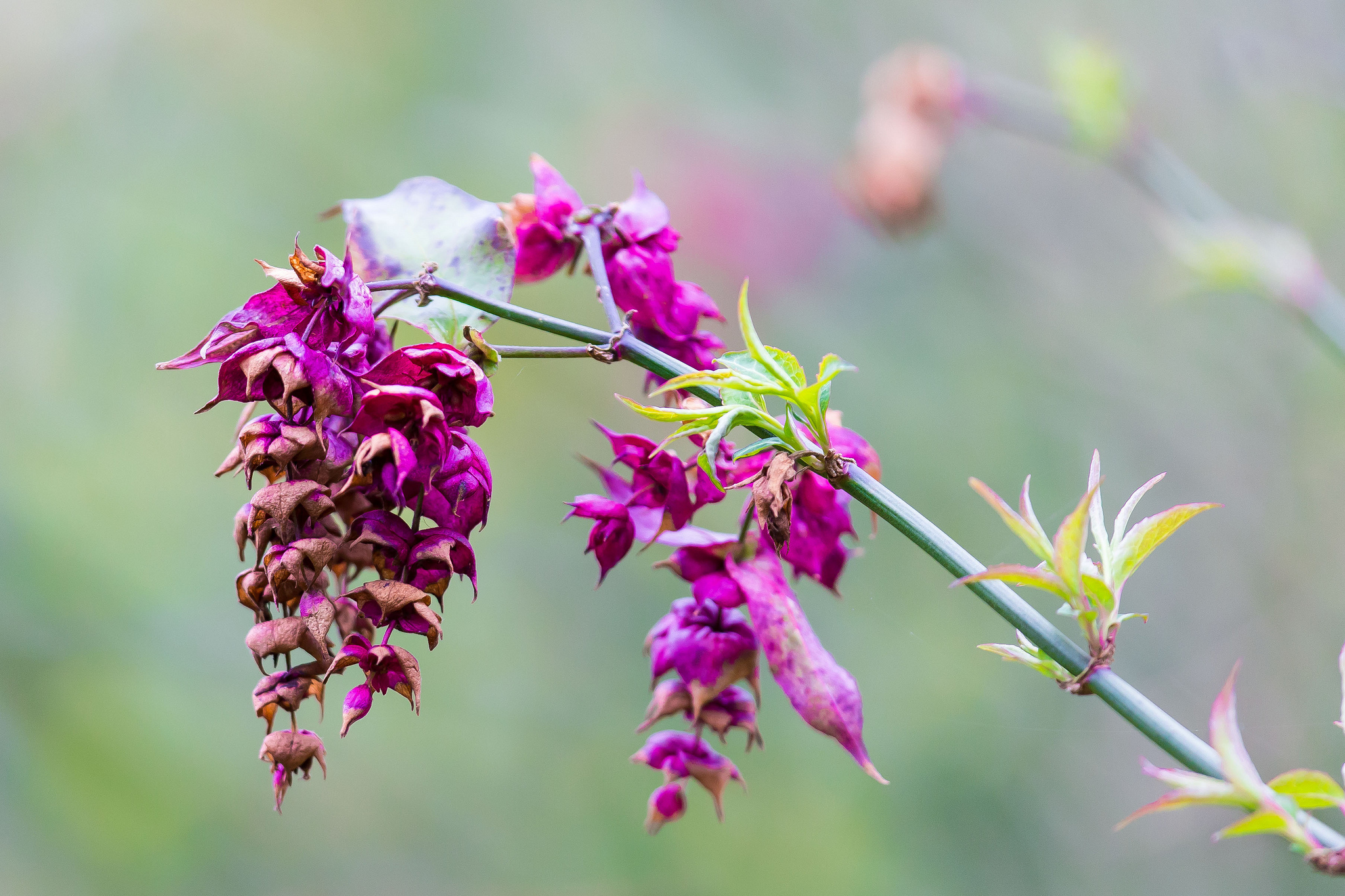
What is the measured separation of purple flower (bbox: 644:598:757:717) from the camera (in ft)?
2.07

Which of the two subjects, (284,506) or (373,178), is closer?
(284,506)

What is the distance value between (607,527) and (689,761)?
17 centimetres

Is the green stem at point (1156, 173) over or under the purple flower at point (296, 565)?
over

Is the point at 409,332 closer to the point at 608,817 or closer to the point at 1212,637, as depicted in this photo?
the point at 608,817

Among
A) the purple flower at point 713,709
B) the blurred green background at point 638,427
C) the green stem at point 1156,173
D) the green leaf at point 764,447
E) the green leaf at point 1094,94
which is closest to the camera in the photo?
the green leaf at point 764,447

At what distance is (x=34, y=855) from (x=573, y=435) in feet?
5.54

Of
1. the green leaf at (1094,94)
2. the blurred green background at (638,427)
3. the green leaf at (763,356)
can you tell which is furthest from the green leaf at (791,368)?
the blurred green background at (638,427)

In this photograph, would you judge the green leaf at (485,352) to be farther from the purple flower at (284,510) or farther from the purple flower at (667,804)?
the purple flower at (667,804)

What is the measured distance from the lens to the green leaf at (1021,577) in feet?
1.50

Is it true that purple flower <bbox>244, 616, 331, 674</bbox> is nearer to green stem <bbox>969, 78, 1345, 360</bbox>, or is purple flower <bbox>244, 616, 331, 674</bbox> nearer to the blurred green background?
green stem <bbox>969, 78, 1345, 360</bbox>

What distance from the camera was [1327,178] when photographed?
9.55 ft

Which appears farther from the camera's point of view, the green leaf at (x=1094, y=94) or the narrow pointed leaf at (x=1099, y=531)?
the green leaf at (x=1094, y=94)

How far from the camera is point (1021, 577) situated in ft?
1.56

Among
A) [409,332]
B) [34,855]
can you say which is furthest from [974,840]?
[34,855]
